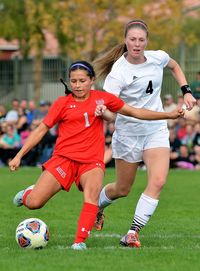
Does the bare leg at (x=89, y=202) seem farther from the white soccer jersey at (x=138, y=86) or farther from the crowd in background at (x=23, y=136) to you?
the crowd in background at (x=23, y=136)

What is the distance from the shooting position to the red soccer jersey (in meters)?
9.48

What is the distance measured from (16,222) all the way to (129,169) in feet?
7.77

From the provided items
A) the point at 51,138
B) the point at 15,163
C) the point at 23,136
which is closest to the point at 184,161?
the point at 51,138

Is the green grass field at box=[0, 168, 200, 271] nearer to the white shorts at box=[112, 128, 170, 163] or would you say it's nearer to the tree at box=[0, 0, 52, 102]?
the white shorts at box=[112, 128, 170, 163]

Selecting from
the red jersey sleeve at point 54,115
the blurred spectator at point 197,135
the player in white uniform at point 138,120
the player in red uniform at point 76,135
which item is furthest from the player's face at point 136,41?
the blurred spectator at point 197,135

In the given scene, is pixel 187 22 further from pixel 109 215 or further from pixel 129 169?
pixel 129 169

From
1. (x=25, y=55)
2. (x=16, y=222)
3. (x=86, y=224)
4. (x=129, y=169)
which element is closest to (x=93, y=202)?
(x=86, y=224)

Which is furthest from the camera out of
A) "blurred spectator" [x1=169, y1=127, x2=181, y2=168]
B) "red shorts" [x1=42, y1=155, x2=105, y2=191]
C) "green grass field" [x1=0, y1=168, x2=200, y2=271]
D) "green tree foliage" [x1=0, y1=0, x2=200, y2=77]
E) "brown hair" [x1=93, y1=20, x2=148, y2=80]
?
"green tree foliage" [x1=0, y1=0, x2=200, y2=77]

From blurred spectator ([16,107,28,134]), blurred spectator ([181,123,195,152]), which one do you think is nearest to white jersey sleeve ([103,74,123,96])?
blurred spectator ([181,123,195,152])

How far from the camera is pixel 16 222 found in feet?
39.9

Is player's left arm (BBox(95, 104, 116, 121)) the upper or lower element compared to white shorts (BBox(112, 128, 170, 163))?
upper

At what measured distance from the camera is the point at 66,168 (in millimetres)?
9477

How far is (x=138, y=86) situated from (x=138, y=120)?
39 cm

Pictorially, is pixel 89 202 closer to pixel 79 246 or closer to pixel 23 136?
pixel 79 246
